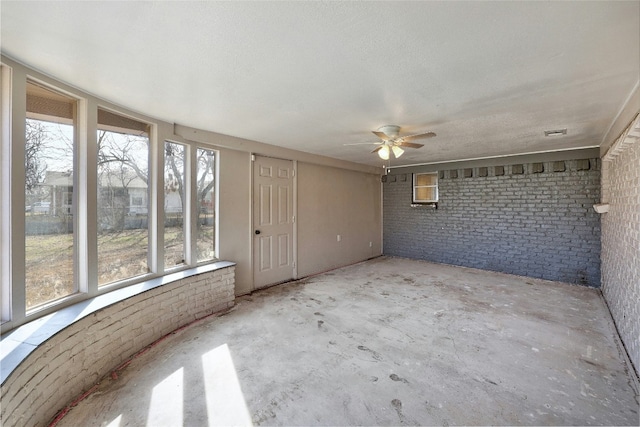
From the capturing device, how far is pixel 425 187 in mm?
6703

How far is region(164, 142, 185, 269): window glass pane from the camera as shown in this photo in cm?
330

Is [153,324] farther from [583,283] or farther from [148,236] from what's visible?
[583,283]

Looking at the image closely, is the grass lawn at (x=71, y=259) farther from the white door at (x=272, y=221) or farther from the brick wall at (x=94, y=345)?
the white door at (x=272, y=221)

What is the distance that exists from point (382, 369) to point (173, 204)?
291 cm

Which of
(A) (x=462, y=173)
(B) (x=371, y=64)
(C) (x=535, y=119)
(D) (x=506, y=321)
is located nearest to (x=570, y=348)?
(D) (x=506, y=321)

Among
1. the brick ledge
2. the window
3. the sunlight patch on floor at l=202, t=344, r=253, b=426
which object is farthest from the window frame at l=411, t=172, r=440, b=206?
the brick ledge

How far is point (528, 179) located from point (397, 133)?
355 centimetres

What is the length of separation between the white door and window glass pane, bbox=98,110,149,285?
1681mm

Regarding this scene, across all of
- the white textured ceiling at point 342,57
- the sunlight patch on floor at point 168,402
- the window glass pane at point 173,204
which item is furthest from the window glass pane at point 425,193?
the sunlight patch on floor at point 168,402

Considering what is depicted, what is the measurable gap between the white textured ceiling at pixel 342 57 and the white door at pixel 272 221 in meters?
1.60

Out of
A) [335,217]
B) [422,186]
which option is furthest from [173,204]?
[422,186]

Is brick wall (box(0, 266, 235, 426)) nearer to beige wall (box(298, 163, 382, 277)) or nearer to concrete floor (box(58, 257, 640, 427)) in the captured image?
concrete floor (box(58, 257, 640, 427))

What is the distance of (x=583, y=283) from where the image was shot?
477 centimetres

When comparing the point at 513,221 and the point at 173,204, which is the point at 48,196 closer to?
the point at 173,204
